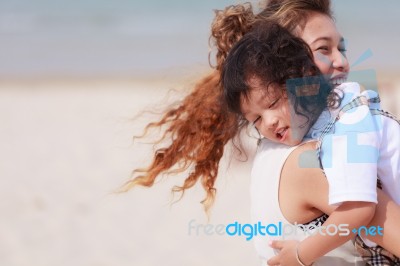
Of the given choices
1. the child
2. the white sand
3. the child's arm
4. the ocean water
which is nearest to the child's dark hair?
the child

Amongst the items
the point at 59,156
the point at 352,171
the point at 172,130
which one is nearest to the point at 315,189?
the point at 352,171

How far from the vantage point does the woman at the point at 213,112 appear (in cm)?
201

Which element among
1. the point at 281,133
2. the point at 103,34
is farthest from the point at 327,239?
the point at 103,34

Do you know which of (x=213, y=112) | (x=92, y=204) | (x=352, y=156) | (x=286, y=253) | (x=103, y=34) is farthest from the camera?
(x=103, y=34)

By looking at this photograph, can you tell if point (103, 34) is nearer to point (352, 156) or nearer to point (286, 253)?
point (286, 253)

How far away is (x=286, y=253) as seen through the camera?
5.85 feet

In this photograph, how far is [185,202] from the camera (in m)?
4.71

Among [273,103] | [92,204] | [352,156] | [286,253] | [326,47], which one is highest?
[326,47]

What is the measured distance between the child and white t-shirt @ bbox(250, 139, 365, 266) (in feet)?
0.12

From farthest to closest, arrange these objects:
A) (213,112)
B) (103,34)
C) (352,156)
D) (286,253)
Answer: (103,34)
(213,112)
(286,253)
(352,156)

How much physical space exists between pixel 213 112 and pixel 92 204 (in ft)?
9.02

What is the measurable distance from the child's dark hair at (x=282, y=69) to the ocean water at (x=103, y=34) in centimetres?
814

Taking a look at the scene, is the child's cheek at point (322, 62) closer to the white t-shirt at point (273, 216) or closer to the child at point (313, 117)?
the child at point (313, 117)

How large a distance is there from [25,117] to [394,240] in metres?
6.37
